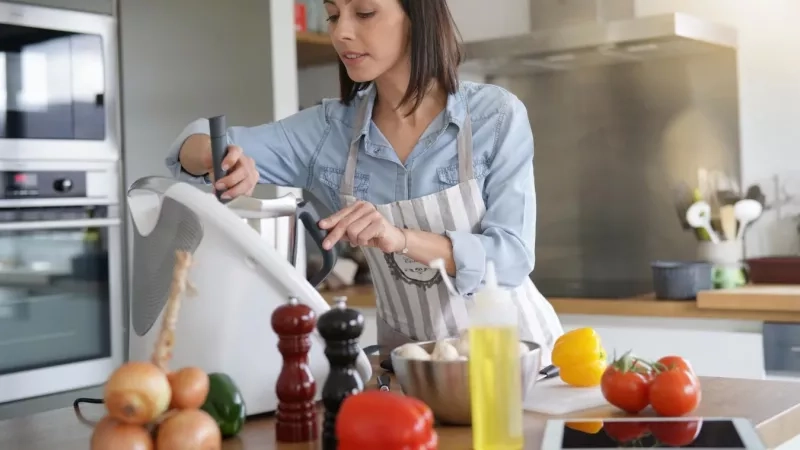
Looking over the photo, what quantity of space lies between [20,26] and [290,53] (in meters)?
0.91

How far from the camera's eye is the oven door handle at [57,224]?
2258mm

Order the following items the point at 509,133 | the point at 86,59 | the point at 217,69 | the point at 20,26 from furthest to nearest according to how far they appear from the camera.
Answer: the point at 217,69 < the point at 86,59 < the point at 20,26 < the point at 509,133

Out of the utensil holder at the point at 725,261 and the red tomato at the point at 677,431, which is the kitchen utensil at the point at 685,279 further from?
the red tomato at the point at 677,431

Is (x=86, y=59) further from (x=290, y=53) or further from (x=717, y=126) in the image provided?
(x=717, y=126)

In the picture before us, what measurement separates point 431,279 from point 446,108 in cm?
28

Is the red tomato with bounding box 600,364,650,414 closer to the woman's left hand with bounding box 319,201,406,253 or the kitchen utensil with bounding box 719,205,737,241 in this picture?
the woman's left hand with bounding box 319,201,406,253

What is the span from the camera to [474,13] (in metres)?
3.30

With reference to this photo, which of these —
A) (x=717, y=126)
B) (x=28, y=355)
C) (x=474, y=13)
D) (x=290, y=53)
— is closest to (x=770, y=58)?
(x=717, y=126)

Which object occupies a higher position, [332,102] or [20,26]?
[20,26]

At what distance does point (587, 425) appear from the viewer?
1.04 m

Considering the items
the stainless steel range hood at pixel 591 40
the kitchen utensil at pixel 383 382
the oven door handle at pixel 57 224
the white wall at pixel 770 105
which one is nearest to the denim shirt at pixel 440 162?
the kitchen utensil at pixel 383 382

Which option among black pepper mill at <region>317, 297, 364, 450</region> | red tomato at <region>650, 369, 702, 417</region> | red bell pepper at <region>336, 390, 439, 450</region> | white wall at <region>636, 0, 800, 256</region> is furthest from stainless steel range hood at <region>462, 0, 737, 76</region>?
red bell pepper at <region>336, 390, 439, 450</region>

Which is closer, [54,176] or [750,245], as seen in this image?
[54,176]

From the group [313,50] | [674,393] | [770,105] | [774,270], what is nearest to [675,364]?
[674,393]
